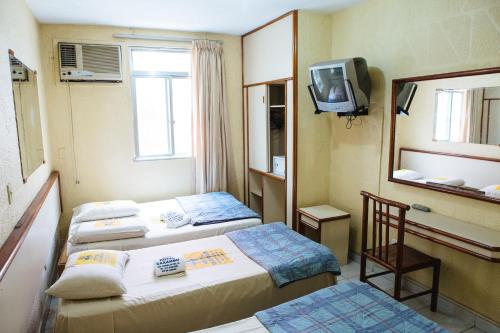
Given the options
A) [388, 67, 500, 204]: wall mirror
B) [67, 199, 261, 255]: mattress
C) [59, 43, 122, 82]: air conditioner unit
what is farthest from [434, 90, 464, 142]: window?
[59, 43, 122, 82]: air conditioner unit

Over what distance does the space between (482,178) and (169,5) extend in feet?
9.66

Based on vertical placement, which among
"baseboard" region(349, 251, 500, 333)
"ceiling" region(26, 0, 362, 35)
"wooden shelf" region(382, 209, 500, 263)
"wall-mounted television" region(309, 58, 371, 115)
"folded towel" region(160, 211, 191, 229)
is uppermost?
"ceiling" region(26, 0, 362, 35)

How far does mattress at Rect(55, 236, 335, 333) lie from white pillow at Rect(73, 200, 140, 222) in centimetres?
97

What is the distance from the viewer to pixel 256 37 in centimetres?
404

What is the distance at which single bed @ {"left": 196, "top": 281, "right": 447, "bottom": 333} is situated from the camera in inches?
65.4

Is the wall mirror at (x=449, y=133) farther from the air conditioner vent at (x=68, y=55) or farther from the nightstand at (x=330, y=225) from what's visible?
the air conditioner vent at (x=68, y=55)

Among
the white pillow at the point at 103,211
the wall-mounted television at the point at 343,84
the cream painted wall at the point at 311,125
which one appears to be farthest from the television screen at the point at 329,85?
the white pillow at the point at 103,211

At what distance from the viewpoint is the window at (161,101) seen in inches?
159

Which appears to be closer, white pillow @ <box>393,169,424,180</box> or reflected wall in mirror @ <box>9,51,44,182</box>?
reflected wall in mirror @ <box>9,51,44,182</box>

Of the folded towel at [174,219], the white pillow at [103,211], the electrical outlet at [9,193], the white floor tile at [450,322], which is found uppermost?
the electrical outlet at [9,193]

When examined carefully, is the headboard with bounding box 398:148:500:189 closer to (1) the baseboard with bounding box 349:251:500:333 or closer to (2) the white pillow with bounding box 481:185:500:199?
(2) the white pillow with bounding box 481:185:500:199

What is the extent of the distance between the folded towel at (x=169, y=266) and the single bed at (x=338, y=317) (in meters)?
0.59

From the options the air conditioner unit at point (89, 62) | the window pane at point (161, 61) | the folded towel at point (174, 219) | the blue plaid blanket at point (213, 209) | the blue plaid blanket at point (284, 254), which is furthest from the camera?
the window pane at point (161, 61)

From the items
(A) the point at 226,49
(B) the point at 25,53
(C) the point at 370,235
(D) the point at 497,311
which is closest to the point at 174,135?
(A) the point at 226,49
